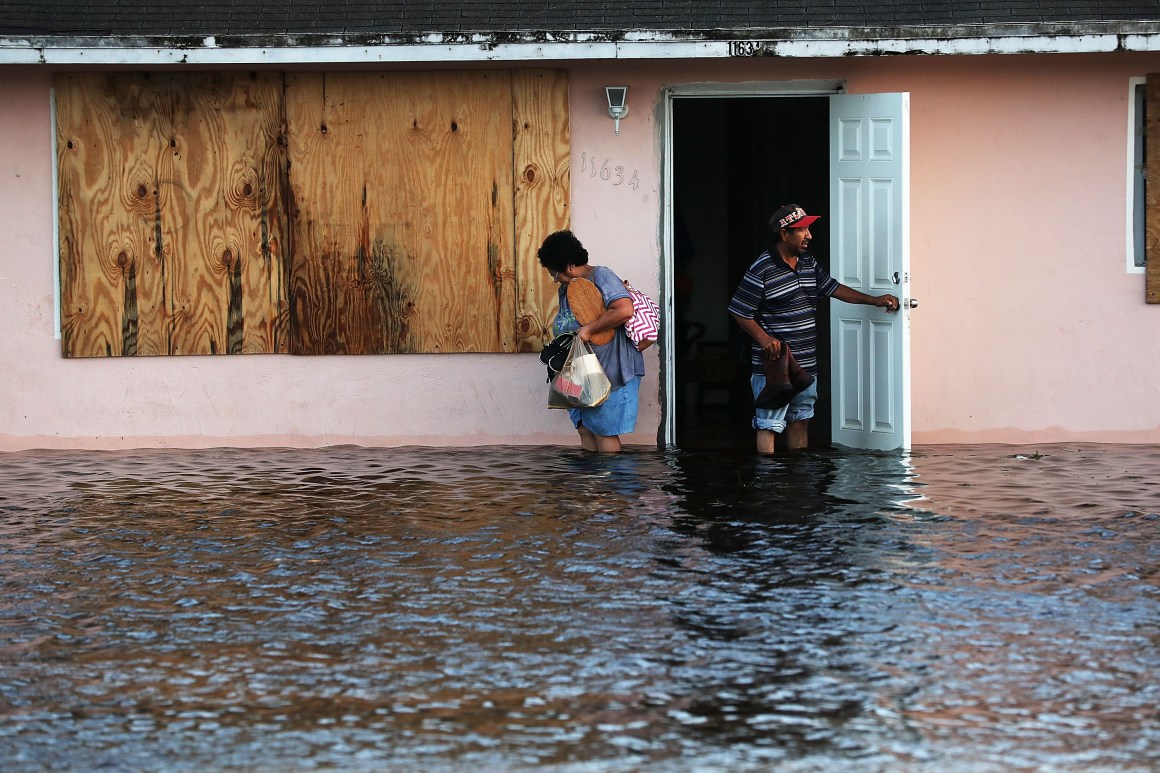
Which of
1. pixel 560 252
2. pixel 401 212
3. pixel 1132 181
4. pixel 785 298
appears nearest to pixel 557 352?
pixel 560 252

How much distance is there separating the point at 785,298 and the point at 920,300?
1274 millimetres

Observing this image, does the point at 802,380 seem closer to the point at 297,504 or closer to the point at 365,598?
the point at 297,504

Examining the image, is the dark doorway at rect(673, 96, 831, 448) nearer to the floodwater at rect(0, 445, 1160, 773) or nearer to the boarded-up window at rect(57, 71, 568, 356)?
the boarded-up window at rect(57, 71, 568, 356)

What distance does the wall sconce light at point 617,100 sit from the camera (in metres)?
10.3

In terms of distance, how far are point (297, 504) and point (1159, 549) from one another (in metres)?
4.57

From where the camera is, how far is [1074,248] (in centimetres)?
1055

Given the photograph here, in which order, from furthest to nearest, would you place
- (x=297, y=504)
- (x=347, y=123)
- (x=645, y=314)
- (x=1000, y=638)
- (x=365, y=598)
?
1. (x=347, y=123)
2. (x=645, y=314)
3. (x=297, y=504)
4. (x=365, y=598)
5. (x=1000, y=638)

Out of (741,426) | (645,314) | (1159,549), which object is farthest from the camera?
(741,426)

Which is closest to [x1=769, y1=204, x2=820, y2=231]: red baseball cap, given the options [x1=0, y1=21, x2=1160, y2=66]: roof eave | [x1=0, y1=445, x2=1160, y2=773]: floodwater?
[x1=0, y1=21, x2=1160, y2=66]: roof eave

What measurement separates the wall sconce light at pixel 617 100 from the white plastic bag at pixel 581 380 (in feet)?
5.69

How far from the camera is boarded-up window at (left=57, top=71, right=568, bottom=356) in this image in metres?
10.5

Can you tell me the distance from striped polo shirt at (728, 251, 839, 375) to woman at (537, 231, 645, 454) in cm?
74

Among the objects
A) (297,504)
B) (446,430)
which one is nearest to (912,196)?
(446,430)

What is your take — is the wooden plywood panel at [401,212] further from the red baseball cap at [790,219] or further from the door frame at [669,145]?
the red baseball cap at [790,219]
